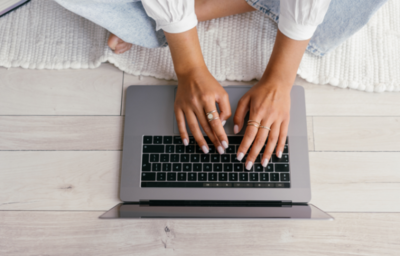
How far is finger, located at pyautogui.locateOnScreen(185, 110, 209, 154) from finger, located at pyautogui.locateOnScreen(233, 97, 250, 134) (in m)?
0.07

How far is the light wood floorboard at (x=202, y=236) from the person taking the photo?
59 centimetres

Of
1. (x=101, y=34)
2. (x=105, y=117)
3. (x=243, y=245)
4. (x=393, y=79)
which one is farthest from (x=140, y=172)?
A: (x=393, y=79)

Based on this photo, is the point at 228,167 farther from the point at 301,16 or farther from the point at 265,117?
the point at 301,16

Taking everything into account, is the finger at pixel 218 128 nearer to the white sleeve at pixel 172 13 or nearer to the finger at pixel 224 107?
the finger at pixel 224 107

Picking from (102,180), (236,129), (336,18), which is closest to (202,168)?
(236,129)

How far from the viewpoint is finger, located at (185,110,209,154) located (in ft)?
1.90

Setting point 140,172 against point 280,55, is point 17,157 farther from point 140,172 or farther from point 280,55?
point 280,55

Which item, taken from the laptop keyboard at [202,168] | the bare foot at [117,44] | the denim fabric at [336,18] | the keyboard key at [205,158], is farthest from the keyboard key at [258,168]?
the bare foot at [117,44]

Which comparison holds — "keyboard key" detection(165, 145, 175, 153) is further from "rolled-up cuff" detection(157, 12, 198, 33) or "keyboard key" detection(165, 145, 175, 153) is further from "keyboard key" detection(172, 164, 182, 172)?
"rolled-up cuff" detection(157, 12, 198, 33)

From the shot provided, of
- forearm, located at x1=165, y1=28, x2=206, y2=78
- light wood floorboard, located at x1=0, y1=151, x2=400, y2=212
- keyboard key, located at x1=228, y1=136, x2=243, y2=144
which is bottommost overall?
light wood floorboard, located at x1=0, y1=151, x2=400, y2=212

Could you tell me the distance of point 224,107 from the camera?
586mm

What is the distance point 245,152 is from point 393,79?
1.38 feet

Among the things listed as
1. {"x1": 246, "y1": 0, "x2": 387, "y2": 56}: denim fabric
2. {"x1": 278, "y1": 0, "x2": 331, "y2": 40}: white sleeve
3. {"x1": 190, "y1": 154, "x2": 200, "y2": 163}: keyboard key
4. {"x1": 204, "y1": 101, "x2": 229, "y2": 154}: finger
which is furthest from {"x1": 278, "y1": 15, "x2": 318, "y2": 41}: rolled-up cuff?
{"x1": 190, "y1": 154, "x2": 200, "y2": 163}: keyboard key

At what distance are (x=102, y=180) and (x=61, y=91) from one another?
247mm
